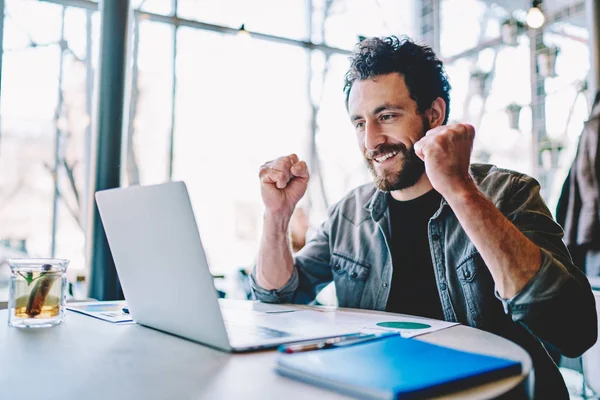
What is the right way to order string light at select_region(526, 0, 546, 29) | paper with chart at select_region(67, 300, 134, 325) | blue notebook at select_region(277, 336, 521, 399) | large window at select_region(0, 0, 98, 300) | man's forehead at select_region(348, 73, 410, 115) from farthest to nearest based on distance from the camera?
large window at select_region(0, 0, 98, 300)
string light at select_region(526, 0, 546, 29)
man's forehead at select_region(348, 73, 410, 115)
paper with chart at select_region(67, 300, 134, 325)
blue notebook at select_region(277, 336, 521, 399)

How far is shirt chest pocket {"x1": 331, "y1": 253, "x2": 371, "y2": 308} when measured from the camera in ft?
5.20

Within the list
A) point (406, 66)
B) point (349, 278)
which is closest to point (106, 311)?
point (349, 278)

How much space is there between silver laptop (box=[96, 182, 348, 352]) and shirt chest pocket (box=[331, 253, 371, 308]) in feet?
1.71

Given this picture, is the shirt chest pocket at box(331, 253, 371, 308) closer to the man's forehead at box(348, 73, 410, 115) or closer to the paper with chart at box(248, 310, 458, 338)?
the paper with chart at box(248, 310, 458, 338)

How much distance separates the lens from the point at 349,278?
5.35 feet

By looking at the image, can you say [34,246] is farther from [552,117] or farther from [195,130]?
[552,117]

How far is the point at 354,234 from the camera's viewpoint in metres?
1.70

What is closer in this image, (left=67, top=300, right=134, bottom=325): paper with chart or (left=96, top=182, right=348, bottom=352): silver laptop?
(left=96, top=182, right=348, bottom=352): silver laptop

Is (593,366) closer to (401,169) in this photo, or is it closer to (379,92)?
(401,169)

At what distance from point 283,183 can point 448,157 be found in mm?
573

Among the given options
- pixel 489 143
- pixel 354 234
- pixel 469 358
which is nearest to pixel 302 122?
pixel 489 143

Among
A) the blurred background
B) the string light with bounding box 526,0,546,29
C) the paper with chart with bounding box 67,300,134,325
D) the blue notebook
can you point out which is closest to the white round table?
the blue notebook

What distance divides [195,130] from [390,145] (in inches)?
132

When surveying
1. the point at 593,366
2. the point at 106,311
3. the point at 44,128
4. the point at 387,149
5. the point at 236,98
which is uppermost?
the point at 236,98
